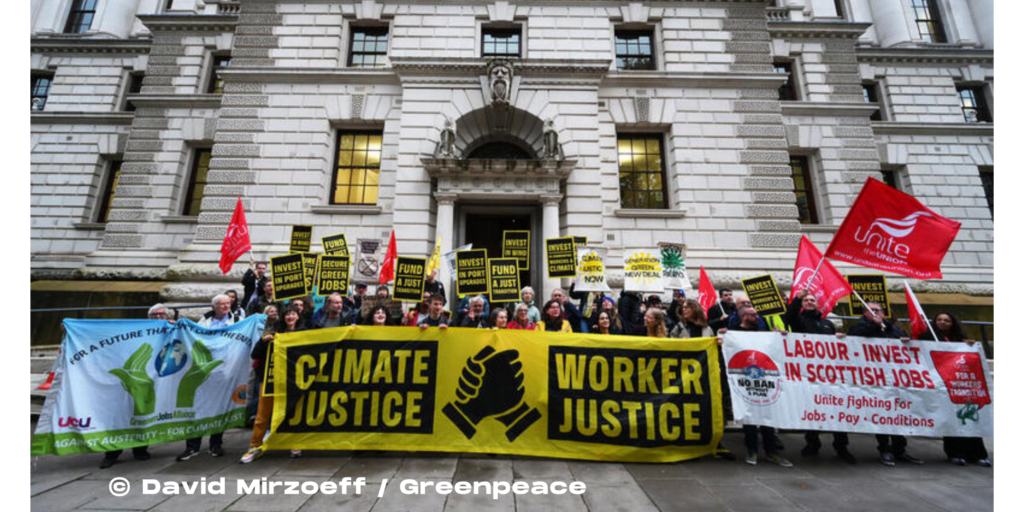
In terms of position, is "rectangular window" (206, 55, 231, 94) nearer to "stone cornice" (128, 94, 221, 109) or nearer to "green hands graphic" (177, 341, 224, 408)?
"stone cornice" (128, 94, 221, 109)

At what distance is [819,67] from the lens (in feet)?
52.5

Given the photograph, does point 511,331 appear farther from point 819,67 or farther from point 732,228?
point 819,67

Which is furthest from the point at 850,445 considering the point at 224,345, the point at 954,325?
the point at 224,345

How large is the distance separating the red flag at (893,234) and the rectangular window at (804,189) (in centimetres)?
1034

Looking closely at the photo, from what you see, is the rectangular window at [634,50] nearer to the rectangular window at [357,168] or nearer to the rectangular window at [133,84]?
the rectangular window at [357,168]

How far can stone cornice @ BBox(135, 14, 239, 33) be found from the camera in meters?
16.6

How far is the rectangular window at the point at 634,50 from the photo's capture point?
14250 millimetres

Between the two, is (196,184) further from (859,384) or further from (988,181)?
(988,181)

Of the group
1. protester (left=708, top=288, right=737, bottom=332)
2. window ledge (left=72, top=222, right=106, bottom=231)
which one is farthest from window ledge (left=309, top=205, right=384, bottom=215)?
window ledge (left=72, top=222, right=106, bottom=231)

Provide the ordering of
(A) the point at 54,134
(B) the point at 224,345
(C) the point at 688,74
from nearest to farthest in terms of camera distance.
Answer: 1. (B) the point at 224,345
2. (C) the point at 688,74
3. (A) the point at 54,134

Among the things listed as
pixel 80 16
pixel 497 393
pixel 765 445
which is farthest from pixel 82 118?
pixel 765 445

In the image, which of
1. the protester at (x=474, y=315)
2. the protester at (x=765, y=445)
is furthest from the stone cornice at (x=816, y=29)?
the protester at (x=474, y=315)

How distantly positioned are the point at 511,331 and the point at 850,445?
5.68 m

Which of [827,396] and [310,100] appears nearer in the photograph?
[827,396]
